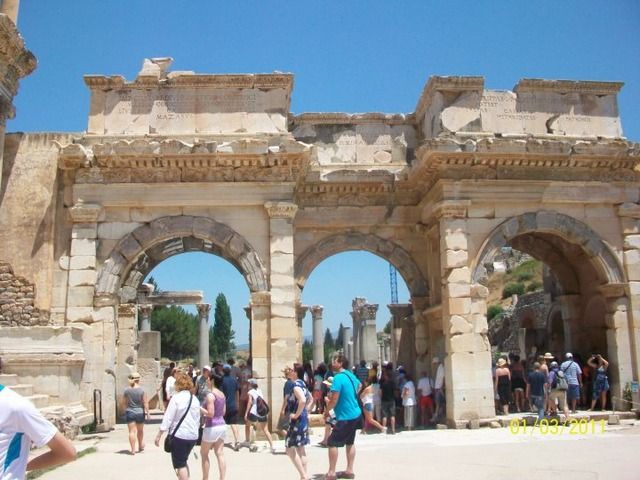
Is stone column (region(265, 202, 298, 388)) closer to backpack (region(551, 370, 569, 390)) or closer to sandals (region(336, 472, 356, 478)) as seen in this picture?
sandals (region(336, 472, 356, 478))

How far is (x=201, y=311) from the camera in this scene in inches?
1201

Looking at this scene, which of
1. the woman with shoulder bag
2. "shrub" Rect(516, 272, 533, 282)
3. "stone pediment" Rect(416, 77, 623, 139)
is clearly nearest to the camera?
the woman with shoulder bag

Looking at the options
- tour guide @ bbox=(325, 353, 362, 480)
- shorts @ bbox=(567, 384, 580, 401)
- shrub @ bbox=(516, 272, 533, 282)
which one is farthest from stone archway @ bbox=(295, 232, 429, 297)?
shrub @ bbox=(516, 272, 533, 282)

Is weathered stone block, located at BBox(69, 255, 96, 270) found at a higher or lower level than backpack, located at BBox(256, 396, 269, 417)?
higher

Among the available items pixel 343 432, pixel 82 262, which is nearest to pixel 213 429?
pixel 343 432

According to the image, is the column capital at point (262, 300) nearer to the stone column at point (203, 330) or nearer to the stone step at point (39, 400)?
the stone step at point (39, 400)

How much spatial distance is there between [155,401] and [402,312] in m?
9.77

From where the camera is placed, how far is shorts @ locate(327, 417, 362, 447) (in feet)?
25.8

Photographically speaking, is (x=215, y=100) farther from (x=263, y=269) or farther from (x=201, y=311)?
(x=201, y=311)

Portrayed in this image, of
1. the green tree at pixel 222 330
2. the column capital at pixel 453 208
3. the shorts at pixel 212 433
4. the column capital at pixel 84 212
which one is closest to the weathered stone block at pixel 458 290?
the column capital at pixel 453 208

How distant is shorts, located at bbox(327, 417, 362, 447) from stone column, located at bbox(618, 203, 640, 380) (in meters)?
8.57

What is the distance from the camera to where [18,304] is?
13664 millimetres

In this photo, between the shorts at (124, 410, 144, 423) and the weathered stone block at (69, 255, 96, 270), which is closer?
the shorts at (124, 410, 144, 423)
